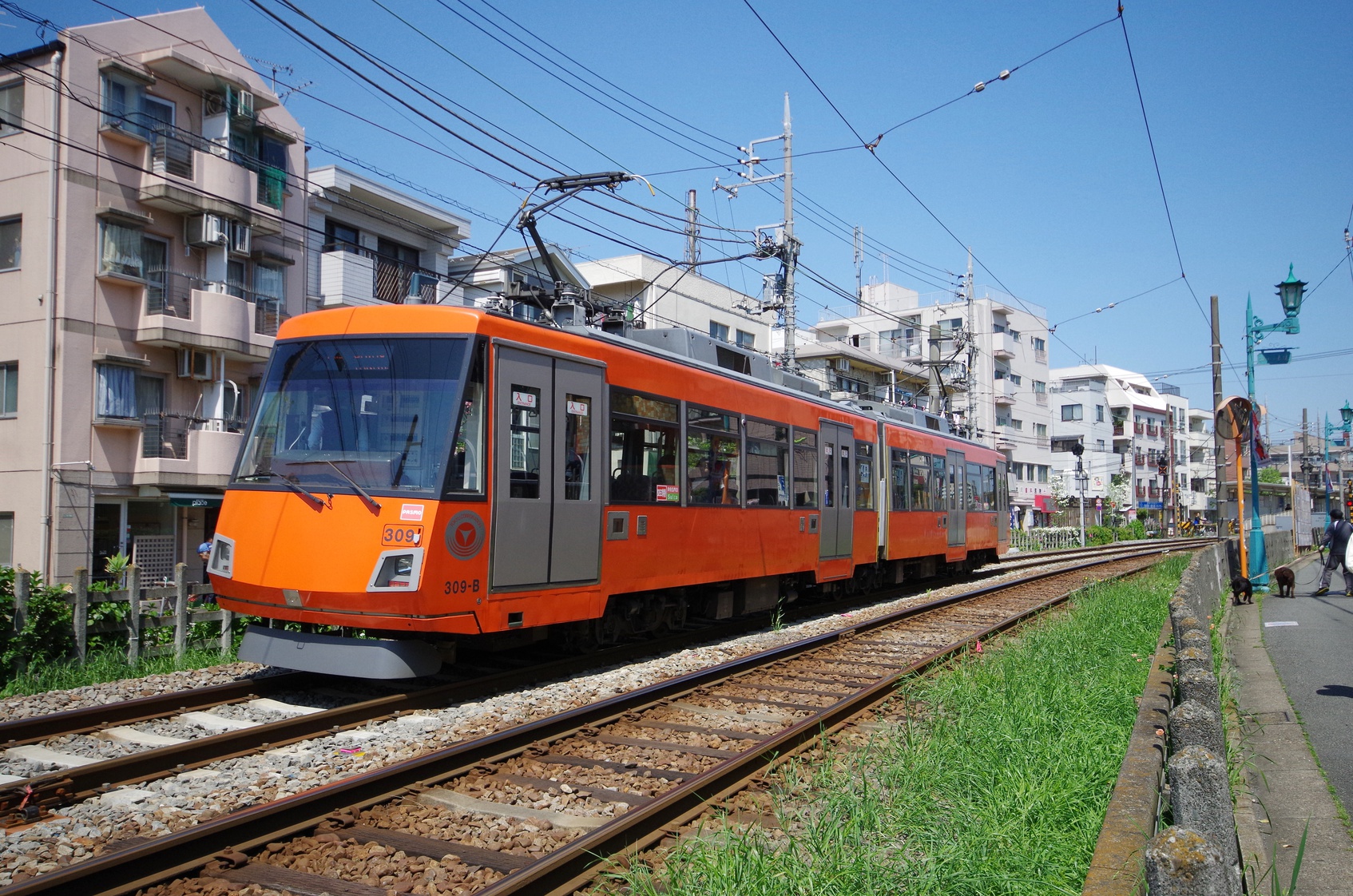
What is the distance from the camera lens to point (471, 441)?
7.89 m

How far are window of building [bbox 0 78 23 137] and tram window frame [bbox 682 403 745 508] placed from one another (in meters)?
17.0

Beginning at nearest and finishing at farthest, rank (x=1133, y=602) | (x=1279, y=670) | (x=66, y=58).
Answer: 1. (x=1279, y=670)
2. (x=1133, y=602)
3. (x=66, y=58)

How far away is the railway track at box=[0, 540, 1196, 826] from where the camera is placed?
5.31 meters

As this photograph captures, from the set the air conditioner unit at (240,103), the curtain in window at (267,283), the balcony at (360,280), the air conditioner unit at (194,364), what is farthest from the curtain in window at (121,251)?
the balcony at (360,280)

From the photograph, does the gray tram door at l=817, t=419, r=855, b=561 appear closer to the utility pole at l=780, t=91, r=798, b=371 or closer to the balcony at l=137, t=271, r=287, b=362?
the utility pole at l=780, t=91, r=798, b=371

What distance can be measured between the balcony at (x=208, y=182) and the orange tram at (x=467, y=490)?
531 inches

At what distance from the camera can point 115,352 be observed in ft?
66.7

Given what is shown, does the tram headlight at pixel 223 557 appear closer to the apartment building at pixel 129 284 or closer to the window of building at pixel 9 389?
the apartment building at pixel 129 284

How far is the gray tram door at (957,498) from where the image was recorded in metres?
21.0

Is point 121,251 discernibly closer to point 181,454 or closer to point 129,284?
point 129,284

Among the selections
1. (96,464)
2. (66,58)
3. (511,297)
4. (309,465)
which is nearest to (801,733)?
(309,465)

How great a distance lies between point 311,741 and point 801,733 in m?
3.31

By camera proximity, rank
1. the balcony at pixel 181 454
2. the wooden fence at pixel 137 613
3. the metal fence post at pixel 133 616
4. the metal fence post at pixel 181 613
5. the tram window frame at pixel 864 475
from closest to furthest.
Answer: the wooden fence at pixel 137 613 → the metal fence post at pixel 133 616 → the metal fence post at pixel 181 613 → the tram window frame at pixel 864 475 → the balcony at pixel 181 454

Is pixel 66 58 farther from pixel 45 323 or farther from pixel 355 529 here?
pixel 355 529
